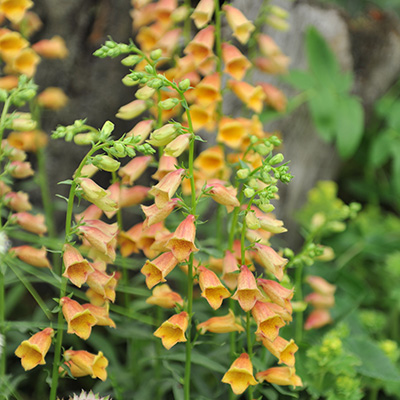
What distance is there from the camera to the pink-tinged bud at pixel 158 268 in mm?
1305

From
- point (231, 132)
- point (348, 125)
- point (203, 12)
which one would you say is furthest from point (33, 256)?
point (348, 125)

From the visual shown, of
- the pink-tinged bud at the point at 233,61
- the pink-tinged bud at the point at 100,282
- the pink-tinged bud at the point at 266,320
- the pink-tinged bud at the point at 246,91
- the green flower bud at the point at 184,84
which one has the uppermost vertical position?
the green flower bud at the point at 184,84

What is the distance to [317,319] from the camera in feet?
6.50

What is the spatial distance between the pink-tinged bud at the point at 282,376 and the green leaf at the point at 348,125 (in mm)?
1298

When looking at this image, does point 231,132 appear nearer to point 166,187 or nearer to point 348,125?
point 166,187

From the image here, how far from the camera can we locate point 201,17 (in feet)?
5.66

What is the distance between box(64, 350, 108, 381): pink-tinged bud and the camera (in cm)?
132

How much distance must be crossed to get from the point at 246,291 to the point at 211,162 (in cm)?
72

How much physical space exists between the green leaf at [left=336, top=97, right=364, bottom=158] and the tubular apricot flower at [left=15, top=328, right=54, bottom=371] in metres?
1.66

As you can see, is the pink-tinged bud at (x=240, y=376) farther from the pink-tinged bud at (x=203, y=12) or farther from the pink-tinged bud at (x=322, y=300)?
the pink-tinged bud at (x=203, y=12)

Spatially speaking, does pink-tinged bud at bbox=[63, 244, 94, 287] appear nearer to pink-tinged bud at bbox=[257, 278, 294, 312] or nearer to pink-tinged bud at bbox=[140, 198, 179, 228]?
pink-tinged bud at bbox=[140, 198, 179, 228]

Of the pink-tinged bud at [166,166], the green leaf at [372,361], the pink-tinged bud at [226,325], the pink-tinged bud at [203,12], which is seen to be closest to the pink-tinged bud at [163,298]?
the pink-tinged bud at [226,325]

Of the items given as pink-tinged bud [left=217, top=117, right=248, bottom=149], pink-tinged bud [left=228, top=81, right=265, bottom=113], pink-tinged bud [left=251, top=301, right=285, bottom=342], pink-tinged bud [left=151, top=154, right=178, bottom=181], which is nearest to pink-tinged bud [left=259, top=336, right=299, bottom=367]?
pink-tinged bud [left=251, top=301, right=285, bottom=342]

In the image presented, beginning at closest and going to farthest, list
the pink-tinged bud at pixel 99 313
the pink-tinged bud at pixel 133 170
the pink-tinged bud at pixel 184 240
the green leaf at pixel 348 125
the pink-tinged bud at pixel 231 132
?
1. the pink-tinged bud at pixel 184 240
2. the pink-tinged bud at pixel 99 313
3. the pink-tinged bud at pixel 133 170
4. the pink-tinged bud at pixel 231 132
5. the green leaf at pixel 348 125
